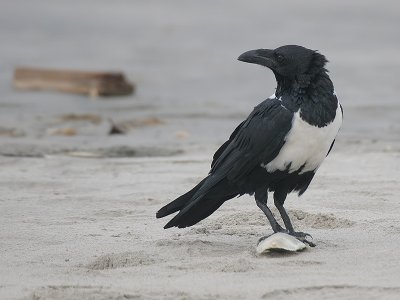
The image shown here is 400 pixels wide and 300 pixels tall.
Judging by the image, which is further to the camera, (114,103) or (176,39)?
(176,39)

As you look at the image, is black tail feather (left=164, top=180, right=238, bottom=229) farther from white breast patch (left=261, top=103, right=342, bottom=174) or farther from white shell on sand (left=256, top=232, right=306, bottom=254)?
white shell on sand (left=256, top=232, right=306, bottom=254)

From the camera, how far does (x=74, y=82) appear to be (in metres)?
14.1

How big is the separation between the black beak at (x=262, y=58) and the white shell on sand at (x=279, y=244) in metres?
1.09

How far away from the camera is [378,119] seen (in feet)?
39.7

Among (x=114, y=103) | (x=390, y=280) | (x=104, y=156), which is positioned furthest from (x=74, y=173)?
(x=114, y=103)

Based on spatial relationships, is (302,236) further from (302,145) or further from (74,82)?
(74,82)

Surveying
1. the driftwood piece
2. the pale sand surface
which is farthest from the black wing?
the driftwood piece

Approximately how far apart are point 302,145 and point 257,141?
0.26 metres

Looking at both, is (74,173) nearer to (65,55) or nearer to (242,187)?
(242,187)

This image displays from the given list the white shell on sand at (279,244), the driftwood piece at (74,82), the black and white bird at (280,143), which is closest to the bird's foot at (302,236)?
the black and white bird at (280,143)

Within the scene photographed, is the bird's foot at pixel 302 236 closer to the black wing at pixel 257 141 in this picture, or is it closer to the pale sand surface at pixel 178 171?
the pale sand surface at pixel 178 171

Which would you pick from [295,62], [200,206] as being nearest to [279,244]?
[200,206]

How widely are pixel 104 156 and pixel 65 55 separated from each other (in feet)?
28.2

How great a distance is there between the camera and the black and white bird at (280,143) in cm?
562
